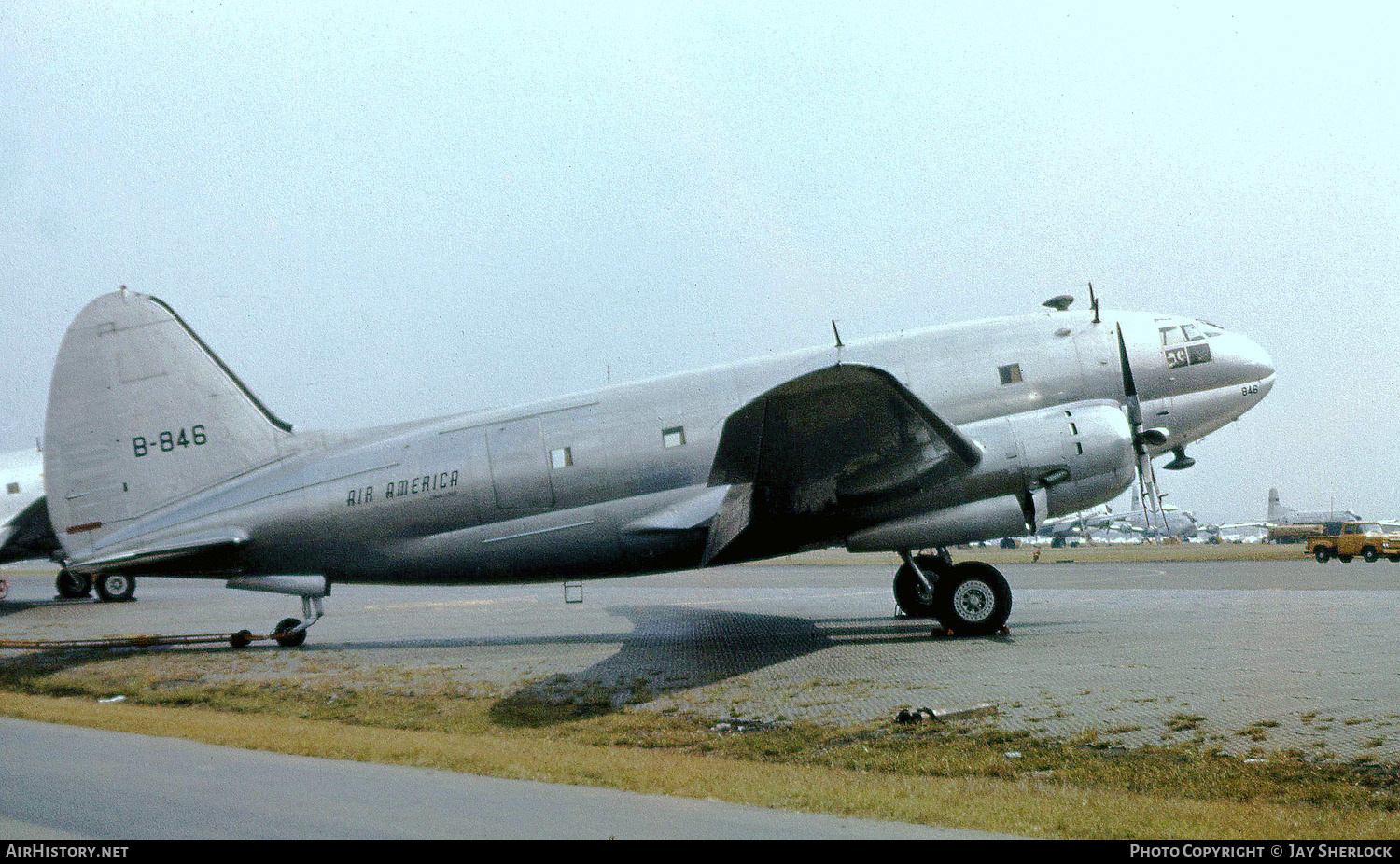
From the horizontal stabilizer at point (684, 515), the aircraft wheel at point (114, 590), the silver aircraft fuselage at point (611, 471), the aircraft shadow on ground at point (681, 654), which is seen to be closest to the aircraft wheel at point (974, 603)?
the aircraft shadow on ground at point (681, 654)

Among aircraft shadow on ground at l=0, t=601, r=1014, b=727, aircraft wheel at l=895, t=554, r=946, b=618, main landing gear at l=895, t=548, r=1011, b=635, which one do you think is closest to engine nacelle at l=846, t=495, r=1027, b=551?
main landing gear at l=895, t=548, r=1011, b=635

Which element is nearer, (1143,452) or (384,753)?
(384,753)

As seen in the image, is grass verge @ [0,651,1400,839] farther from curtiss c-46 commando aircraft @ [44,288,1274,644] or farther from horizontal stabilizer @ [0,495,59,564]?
horizontal stabilizer @ [0,495,59,564]

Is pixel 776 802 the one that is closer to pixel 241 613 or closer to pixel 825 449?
pixel 825 449

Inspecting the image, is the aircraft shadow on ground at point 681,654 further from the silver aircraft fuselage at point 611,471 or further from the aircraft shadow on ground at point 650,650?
the silver aircraft fuselage at point 611,471

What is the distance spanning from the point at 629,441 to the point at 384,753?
9.65m

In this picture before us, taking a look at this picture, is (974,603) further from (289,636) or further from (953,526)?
(289,636)

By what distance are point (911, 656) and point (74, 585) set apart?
3364 cm

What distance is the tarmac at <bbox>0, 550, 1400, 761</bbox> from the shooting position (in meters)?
Result: 9.63

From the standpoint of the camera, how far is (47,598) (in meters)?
38.8

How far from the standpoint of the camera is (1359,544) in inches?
1914

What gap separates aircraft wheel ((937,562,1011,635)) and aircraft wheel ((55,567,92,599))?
32.2 m

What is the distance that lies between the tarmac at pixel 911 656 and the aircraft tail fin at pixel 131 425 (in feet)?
10.7
